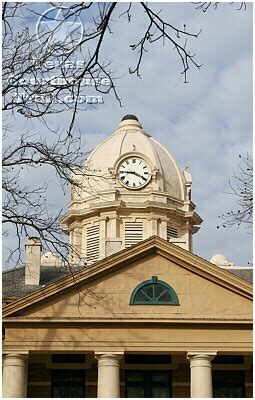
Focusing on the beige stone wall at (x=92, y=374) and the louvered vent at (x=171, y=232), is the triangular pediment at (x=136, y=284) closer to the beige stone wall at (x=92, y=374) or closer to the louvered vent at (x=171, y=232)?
the beige stone wall at (x=92, y=374)

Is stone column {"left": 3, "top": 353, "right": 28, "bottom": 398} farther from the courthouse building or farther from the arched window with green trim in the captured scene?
the arched window with green trim

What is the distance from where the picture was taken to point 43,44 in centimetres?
1509

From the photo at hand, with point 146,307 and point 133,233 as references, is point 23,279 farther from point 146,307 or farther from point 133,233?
point 133,233

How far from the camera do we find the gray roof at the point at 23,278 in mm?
33844

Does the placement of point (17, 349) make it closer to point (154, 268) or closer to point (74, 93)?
point (154, 268)

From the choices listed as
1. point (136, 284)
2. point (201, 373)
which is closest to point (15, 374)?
point (136, 284)

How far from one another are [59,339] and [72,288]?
2.00m

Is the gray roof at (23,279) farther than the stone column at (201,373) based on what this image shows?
Yes

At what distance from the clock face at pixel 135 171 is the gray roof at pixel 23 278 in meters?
9.53

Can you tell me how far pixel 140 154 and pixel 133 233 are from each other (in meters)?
5.07

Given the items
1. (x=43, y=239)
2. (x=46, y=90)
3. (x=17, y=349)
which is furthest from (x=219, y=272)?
(x=46, y=90)

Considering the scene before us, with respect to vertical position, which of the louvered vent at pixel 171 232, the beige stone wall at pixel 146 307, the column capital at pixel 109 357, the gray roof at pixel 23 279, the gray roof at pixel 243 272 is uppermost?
the louvered vent at pixel 171 232

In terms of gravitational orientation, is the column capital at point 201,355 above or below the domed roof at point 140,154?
below

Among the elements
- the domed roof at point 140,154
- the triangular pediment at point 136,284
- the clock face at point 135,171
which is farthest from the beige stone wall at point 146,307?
the clock face at point 135,171
